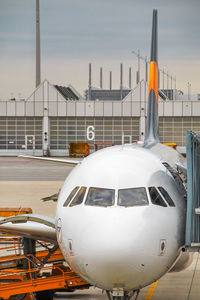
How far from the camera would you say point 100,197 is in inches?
516

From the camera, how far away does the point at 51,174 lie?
66312 mm

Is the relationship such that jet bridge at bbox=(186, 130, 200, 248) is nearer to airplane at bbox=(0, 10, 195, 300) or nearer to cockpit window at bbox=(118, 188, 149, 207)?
airplane at bbox=(0, 10, 195, 300)

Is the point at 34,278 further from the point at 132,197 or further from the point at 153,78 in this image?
the point at 153,78

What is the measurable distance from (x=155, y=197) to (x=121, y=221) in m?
1.22

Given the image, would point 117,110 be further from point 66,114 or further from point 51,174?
point 51,174

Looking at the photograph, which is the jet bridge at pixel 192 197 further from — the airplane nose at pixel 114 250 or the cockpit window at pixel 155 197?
the airplane nose at pixel 114 250

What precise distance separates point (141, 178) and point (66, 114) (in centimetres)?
8518

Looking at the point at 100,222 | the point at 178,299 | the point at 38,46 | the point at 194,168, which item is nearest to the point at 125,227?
the point at 100,222

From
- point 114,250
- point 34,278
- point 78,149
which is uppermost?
point 114,250

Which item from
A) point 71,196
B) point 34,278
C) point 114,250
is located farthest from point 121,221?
point 34,278

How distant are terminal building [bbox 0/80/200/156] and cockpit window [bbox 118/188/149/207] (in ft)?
273

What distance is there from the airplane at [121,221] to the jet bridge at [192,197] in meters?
0.20

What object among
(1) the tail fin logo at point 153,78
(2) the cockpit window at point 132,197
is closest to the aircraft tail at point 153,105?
(1) the tail fin logo at point 153,78

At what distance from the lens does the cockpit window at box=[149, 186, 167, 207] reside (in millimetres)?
13262
